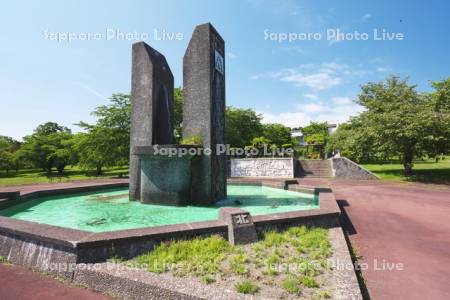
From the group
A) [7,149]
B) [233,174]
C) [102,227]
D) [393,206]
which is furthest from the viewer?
[7,149]

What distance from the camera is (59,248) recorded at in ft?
12.1

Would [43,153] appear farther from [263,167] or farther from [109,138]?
[263,167]

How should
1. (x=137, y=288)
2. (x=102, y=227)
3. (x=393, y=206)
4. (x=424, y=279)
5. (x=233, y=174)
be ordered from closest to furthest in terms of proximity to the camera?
(x=137, y=288) → (x=424, y=279) → (x=102, y=227) → (x=393, y=206) → (x=233, y=174)

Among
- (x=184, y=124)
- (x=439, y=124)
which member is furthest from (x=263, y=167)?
(x=184, y=124)

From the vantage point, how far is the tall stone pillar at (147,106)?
28.9ft

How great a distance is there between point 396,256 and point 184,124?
6.88m

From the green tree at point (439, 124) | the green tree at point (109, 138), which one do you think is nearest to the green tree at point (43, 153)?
the green tree at point (109, 138)

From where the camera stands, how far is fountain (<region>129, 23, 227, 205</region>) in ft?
26.1

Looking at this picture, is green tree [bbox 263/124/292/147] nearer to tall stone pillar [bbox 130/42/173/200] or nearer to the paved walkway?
tall stone pillar [bbox 130/42/173/200]

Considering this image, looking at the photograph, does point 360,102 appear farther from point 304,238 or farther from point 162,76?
point 304,238

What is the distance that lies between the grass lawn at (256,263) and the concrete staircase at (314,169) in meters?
19.5

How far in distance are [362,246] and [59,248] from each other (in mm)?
5431

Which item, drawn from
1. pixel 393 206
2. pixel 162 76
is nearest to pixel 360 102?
pixel 393 206

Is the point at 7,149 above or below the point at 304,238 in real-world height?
above
